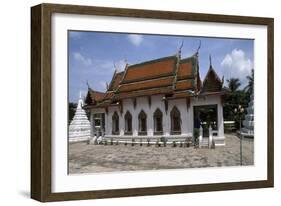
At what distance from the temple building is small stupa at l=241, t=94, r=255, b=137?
0.28 m

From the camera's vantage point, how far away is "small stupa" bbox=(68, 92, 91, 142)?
614 centimetres

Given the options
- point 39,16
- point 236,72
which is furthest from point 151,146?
point 39,16

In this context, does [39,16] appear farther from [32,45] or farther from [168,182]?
[168,182]

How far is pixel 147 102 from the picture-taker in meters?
6.62

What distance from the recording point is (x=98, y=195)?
6176 millimetres

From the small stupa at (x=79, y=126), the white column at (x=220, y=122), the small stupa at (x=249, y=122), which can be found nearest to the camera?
the small stupa at (x=79, y=126)

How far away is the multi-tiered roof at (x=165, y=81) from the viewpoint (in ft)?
21.2

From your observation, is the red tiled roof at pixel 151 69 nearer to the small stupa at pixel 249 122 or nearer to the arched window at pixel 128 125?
the arched window at pixel 128 125

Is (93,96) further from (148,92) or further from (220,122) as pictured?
(220,122)

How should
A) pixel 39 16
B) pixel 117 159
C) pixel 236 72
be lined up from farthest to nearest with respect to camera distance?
pixel 236 72, pixel 117 159, pixel 39 16

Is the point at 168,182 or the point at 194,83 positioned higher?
the point at 194,83

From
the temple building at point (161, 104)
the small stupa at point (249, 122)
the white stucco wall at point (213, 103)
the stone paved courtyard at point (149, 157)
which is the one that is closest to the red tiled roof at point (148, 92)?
the temple building at point (161, 104)

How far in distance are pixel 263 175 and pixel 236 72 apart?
1.07 m

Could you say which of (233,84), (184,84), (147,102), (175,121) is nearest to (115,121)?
(147,102)
